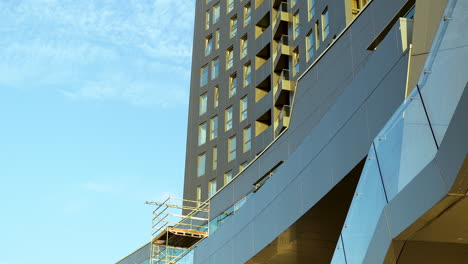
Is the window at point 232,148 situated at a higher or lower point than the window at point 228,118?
lower

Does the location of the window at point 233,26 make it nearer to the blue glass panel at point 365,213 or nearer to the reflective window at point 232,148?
the reflective window at point 232,148

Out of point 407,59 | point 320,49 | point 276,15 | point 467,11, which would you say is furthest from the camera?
point 276,15

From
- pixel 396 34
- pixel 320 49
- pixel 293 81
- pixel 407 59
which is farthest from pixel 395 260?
pixel 293 81

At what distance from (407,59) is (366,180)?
192 inches

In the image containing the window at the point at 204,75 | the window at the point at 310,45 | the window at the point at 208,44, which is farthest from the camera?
the window at the point at 208,44

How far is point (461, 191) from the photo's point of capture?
24.7 feet

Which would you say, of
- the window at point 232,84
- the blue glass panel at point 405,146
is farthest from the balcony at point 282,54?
the blue glass panel at point 405,146

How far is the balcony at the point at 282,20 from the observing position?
39450 mm

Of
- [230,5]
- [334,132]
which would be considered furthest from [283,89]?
[334,132]

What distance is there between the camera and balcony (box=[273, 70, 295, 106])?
124 ft

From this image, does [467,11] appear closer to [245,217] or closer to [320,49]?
[245,217]

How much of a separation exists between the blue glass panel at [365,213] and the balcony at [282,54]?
93.3 feet

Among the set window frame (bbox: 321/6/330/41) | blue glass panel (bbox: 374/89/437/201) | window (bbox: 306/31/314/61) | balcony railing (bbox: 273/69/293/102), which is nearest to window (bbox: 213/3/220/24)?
balcony railing (bbox: 273/69/293/102)

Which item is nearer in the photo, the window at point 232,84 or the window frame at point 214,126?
the window at point 232,84
